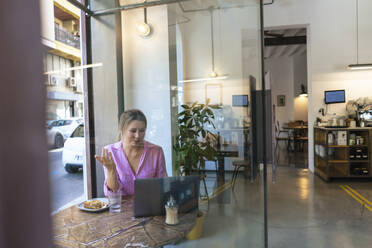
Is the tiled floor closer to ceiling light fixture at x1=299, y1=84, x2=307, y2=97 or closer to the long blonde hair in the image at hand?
the long blonde hair

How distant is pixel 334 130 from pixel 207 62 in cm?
413

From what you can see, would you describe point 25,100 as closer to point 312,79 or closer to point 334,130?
point 334,130

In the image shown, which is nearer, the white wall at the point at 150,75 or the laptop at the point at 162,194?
the laptop at the point at 162,194

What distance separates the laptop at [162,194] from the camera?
1479 mm

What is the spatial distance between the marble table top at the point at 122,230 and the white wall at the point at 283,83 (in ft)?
32.8

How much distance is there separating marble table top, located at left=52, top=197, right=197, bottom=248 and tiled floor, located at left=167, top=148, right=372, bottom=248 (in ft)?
1.54

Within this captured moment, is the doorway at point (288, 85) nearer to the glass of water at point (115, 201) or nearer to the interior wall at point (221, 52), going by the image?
the interior wall at point (221, 52)

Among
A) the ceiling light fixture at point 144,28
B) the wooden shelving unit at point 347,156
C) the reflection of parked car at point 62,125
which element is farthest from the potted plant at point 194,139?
the wooden shelving unit at point 347,156

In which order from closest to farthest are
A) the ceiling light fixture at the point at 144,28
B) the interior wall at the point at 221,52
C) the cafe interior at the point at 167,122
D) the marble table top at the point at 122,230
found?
the cafe interior at the point at 167,122 → the marble table top at the point at 122,230 → the ceiling light fixture at the point at 144,28 → the interior wall at the point at 221,52

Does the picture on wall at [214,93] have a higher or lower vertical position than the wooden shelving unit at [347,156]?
higher

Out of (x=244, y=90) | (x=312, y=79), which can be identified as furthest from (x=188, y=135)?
(x=312, y=79)

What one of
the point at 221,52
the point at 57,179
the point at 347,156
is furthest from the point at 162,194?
the point at 347,156

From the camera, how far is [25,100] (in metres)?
0.23

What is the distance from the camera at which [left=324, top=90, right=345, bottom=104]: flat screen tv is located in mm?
5395
